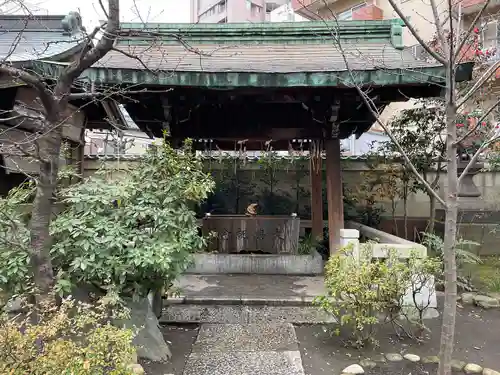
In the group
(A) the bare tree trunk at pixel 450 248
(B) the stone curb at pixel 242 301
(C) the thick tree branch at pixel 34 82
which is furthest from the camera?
(B) the stone curb at pixel 242 301

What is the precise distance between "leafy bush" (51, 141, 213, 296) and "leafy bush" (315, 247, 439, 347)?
1.50 m

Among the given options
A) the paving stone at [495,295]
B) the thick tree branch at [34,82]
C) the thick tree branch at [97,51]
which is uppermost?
the thick tree branch at [97,51]

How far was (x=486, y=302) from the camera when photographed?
16.9 ft

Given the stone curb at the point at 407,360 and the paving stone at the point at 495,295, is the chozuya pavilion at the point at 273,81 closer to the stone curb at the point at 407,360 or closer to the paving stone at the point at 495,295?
the stone curb at the point at 407,360

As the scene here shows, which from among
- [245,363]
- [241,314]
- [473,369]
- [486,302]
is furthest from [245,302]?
[486,302]

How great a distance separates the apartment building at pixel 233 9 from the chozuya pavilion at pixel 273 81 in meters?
34.0

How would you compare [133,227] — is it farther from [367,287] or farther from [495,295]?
[495,295]

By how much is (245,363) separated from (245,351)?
0.26 meters

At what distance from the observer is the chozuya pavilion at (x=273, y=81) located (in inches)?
173

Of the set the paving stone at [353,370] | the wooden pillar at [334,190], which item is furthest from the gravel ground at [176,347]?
the wooden pillar at [334,190]

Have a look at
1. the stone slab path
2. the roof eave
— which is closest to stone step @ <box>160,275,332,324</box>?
the stone slab path

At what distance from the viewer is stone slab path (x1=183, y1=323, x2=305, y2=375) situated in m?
3.22

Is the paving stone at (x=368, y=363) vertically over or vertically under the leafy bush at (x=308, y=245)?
under

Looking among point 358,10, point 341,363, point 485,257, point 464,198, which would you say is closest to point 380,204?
point 464,198
